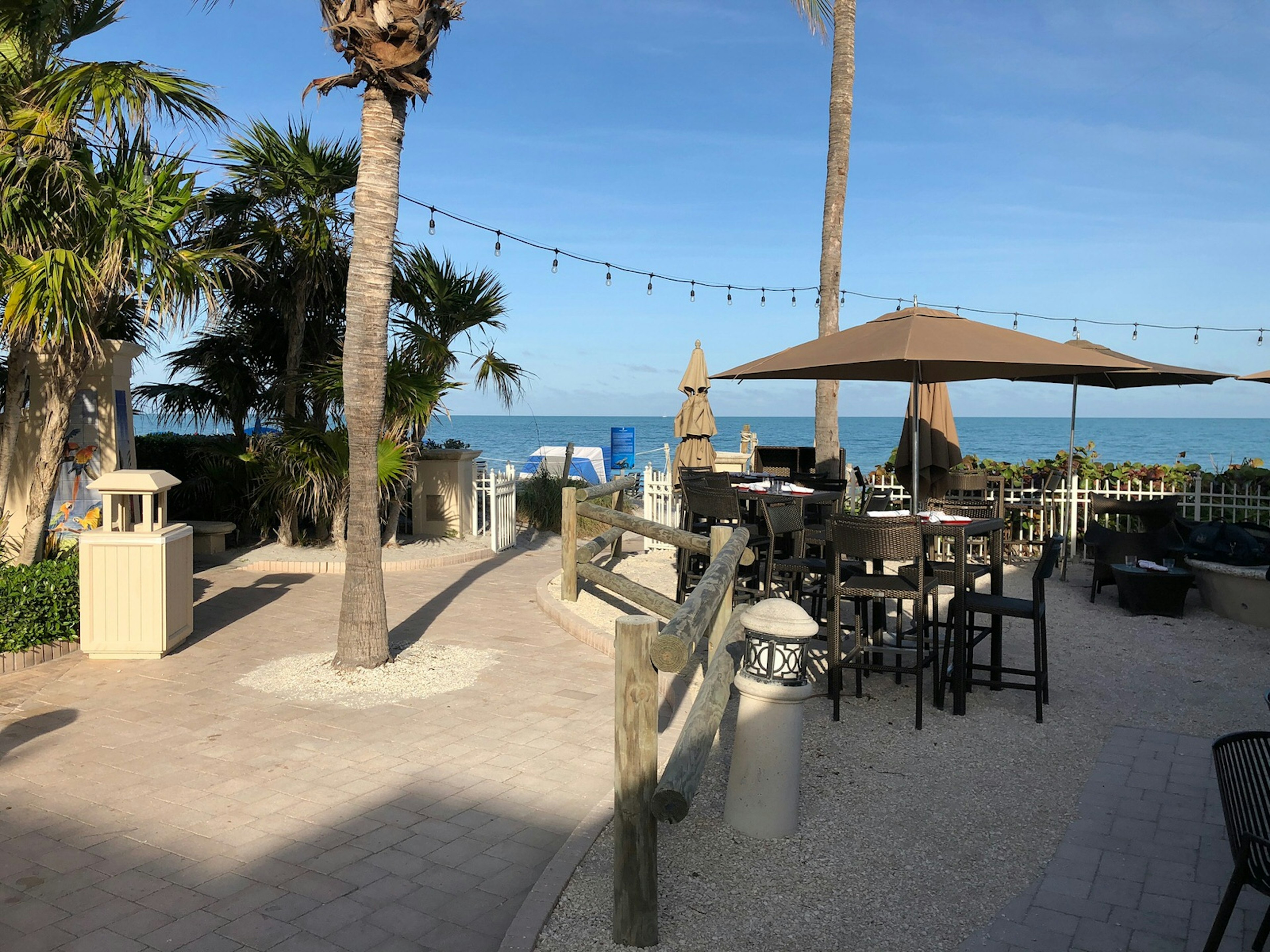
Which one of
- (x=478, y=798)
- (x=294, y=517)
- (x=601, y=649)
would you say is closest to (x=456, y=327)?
(x=294, y=517)

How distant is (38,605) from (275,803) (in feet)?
11.5

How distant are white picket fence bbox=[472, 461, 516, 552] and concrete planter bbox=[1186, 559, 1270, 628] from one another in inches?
309

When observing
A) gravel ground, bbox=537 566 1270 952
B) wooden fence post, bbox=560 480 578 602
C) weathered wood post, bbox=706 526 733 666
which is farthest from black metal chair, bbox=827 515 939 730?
wooden fence post, bbox=560 480 578 602

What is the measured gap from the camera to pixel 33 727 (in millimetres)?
5035

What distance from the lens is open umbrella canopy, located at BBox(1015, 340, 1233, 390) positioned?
8695mm

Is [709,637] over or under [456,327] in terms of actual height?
under

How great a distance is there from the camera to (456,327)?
37.7 ft

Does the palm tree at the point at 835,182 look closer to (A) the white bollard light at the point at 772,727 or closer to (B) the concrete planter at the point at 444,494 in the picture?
(B) the concrete planter at the point at 444,494

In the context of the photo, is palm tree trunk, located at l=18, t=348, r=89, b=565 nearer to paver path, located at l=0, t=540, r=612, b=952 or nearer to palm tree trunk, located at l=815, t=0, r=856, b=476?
paver path, located at l=0, t=540, r=612, b=952

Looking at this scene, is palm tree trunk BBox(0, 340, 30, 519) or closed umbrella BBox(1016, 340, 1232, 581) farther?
closed umbrella BBox(1016, 340, 1232, 581)

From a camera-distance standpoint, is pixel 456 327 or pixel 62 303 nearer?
pixel 62 303

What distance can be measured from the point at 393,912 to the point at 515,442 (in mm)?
72351

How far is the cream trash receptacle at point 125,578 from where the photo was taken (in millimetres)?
6281

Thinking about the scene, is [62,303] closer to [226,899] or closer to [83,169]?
[83,169]
